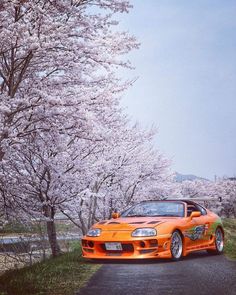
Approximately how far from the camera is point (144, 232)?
28.8ft

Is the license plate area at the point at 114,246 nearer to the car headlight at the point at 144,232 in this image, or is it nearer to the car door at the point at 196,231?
the car headlight at the point at 144,232

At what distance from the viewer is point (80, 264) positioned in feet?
33.6

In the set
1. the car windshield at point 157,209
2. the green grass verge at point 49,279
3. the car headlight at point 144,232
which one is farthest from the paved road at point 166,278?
the car windshield at point 157,209

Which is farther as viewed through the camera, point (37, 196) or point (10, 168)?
point (37, 196)

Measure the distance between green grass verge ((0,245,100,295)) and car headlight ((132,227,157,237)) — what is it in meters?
→ 1.17

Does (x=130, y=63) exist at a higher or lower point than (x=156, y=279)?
higher

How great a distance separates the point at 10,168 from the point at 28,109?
3267 mm

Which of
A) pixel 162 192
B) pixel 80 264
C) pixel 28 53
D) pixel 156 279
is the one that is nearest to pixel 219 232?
pixel 80 264

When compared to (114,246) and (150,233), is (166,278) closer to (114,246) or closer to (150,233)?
(150,233)

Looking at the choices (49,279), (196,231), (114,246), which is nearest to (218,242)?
(196,231)

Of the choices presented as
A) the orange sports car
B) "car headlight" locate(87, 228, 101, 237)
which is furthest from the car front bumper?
"car headlight" locate(87, 228, 101, 237)

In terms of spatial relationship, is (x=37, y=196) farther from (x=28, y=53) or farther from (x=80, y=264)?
(x=28, y=53)

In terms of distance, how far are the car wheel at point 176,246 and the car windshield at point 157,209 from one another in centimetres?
65

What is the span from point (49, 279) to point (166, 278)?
200cm
